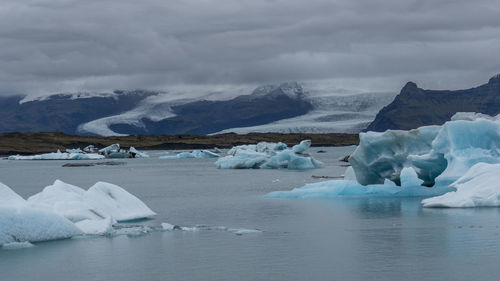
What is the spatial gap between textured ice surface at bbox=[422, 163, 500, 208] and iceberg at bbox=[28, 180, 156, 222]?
771 centimetres

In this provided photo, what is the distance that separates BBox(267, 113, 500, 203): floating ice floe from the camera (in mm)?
22906

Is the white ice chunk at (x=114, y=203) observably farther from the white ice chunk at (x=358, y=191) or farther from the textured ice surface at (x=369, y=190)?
the textured ice surface at (x=369, y=190)

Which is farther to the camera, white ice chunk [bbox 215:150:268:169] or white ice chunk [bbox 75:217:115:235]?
white ice chunk [bbox 215:150:268:169]

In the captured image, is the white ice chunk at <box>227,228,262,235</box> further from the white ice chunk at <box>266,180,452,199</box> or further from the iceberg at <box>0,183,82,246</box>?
the white ice chunk at <box>266,180,452,199</box>

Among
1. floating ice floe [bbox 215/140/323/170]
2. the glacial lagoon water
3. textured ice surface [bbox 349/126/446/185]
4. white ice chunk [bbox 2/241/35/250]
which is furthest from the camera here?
floating ice floe [bbox 215/140/323/170]

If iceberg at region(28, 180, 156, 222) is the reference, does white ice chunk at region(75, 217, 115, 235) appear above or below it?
below

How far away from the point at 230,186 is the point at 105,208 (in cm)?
1316

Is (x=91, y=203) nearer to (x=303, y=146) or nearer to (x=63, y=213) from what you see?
(x=63, y=213)

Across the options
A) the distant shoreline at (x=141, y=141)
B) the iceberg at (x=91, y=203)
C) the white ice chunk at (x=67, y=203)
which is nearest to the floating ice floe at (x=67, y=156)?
the distant shoreline at (x=141, y=141)

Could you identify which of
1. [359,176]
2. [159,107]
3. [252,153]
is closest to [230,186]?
[359,176]

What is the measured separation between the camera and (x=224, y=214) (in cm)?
2025

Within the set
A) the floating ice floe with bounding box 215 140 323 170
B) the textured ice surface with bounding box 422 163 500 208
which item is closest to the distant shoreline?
the floating ice floe with bounding box 215 140 323 170

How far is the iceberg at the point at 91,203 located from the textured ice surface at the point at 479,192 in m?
7.71

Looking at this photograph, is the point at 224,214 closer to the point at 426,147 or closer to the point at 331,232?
the point at 331,232
